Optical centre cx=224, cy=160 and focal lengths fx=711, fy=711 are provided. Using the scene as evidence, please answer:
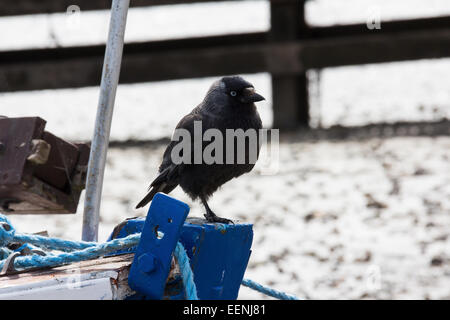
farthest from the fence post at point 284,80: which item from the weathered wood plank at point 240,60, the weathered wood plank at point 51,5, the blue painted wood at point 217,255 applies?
the blue painted wood at point 217,255

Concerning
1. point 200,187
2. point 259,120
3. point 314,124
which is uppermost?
point 314,124

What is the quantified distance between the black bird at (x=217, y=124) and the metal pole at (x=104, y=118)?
0.44 m

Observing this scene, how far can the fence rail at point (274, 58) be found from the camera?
6.30m

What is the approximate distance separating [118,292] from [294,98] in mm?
5239

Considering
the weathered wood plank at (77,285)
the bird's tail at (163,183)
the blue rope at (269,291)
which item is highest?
the bird's tail at (163,183)

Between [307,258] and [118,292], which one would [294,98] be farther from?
[118,292]

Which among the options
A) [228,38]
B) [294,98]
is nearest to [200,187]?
[294,98]

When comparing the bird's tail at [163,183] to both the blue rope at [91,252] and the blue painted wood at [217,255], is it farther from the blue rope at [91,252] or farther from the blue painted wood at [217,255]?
the blue rope at [91,252]

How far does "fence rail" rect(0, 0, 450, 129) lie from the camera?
6301 millimetres

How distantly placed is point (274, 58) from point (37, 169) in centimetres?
468

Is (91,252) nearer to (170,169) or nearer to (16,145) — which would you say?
(16,145)

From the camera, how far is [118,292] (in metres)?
1.34

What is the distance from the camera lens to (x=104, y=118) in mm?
1814

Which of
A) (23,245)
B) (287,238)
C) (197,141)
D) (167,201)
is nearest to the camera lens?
(167,201)
